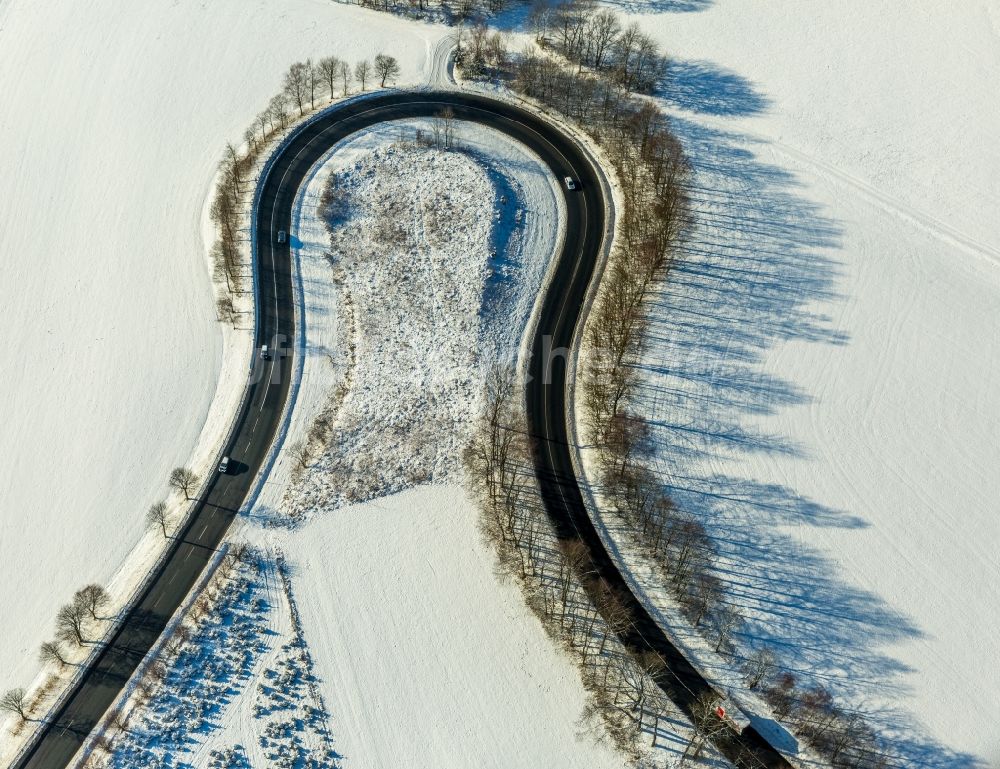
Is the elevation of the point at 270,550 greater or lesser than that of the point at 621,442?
lesser

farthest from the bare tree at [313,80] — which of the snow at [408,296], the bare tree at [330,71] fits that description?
the snow at [408,296]

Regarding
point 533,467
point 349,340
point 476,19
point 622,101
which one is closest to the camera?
point 533,467

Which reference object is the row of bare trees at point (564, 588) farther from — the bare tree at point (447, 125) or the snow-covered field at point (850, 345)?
the bare tree at point (447, 125)

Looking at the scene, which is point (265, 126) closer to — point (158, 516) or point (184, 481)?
point (184, 481)

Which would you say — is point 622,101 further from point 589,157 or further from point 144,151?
point 144,151

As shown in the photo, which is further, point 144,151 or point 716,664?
point 144,151

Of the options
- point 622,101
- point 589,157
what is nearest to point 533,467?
point 589,157

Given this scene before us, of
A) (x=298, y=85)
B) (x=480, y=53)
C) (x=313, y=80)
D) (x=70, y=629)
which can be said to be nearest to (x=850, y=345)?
(x=480, y=53)
